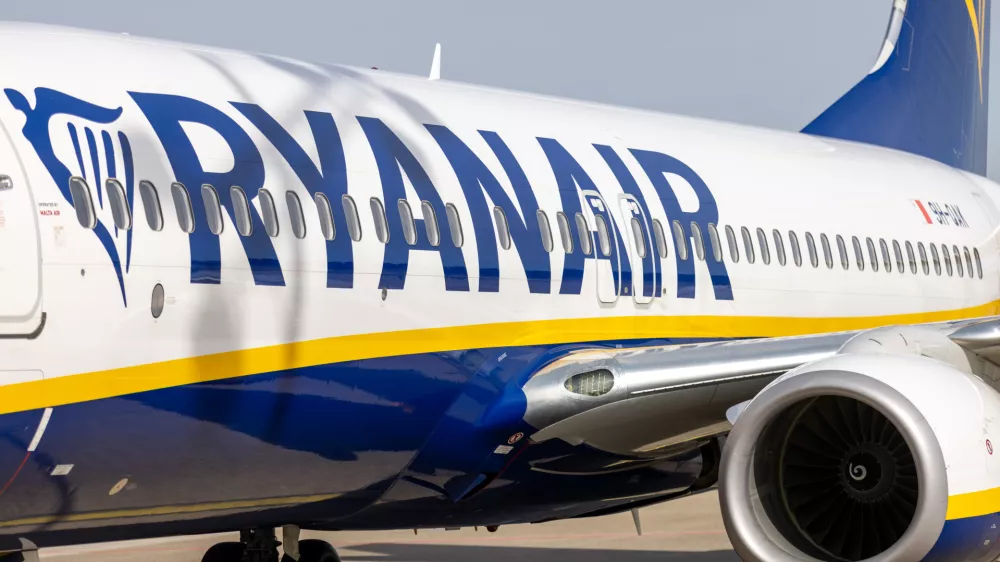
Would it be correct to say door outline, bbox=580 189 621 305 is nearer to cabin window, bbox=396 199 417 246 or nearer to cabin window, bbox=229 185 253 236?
cabin window, bbox=396 199 417 246

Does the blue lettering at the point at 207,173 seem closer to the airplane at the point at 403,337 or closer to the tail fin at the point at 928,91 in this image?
the airplane at the point at 403,337

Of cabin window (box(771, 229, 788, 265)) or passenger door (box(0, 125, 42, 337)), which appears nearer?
passenger door (box(0, 125, 42, 337))

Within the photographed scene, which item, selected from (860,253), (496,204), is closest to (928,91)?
(860,253)

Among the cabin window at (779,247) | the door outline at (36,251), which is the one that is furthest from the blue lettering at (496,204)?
the door outline at (36,251)

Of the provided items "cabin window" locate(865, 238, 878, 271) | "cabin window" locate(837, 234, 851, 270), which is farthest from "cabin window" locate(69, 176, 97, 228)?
"cabin window" locate(865, 238, 878, 271)

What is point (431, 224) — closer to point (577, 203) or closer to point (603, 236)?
point (577, 203)

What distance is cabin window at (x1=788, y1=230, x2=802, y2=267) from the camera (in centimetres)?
962

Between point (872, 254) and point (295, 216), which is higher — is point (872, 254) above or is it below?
below

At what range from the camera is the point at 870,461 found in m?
6.87

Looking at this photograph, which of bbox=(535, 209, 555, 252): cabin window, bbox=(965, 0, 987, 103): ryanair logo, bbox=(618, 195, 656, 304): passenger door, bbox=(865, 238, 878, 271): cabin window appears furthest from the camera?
bbox=(965, 0, 987, 103): ryanair logo

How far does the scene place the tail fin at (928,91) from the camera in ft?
43.6

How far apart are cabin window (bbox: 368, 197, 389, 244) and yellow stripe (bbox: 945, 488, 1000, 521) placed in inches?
111

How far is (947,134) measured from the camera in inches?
570

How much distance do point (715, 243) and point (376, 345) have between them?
3.11m
